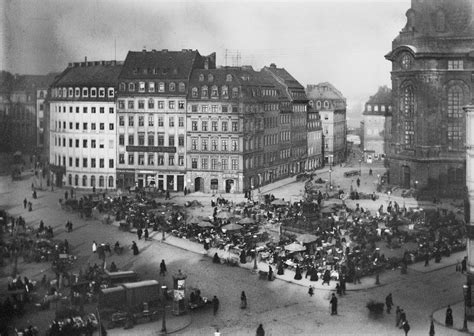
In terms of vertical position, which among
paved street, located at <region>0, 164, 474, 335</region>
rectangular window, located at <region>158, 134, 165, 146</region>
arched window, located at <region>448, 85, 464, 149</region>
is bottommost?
paved street, located at <region>0, 164, 474, 335</region>

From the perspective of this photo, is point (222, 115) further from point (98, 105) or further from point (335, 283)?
point (335, 283)

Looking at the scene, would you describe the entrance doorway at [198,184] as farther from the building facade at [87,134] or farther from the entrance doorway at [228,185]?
the building facade at [87,134]

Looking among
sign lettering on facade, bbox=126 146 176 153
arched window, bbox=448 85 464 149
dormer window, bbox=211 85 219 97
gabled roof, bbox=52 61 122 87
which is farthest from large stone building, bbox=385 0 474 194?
gabled roof, bbox=52 61 122 87

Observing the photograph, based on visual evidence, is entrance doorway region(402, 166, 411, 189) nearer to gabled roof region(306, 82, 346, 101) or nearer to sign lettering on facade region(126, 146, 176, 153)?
sign lettering on facade region(126, 146, 176, 153)

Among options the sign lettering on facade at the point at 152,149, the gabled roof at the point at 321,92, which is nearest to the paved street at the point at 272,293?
the sign lettering on facade at the point at 152,149

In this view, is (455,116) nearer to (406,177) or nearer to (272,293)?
(406,177)
